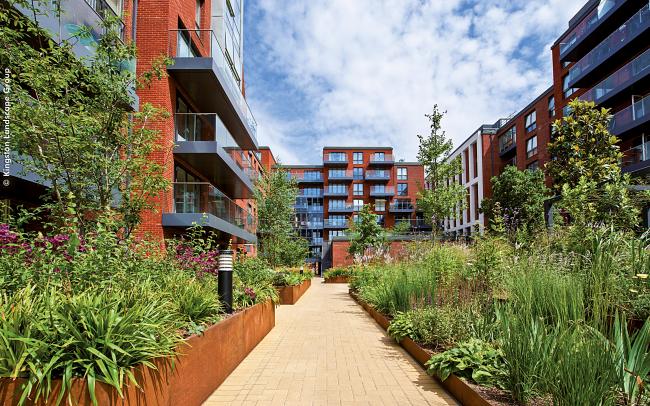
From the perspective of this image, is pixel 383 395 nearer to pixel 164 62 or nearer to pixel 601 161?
pixel 164 62

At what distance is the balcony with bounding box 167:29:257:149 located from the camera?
51.1 ft

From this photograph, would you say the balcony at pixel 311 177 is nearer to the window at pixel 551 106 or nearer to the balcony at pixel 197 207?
the window at pixel 551 106

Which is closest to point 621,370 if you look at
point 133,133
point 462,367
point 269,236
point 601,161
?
point 462,367

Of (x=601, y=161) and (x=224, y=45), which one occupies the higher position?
(x=224, y=45)

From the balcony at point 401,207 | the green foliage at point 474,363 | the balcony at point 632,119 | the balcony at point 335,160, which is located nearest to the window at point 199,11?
the green foliage at point 474,363

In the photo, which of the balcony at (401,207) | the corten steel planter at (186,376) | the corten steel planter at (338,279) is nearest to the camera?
the corten steel planter at (186,376)

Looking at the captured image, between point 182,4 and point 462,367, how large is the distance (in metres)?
17.2

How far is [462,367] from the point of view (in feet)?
14.5

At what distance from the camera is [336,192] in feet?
255

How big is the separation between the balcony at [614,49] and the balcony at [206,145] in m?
22.8

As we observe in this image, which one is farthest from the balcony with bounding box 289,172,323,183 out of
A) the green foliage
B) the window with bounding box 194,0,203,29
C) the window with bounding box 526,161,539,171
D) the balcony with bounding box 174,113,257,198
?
the green foliage

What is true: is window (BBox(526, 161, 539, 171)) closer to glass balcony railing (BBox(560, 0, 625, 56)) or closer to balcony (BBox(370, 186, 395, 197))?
glass balcony railing (BBox(560, 0, 625, 56))

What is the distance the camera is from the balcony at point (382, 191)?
75562 millimetres

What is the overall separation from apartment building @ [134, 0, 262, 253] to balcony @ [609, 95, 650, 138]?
68.8 feet
